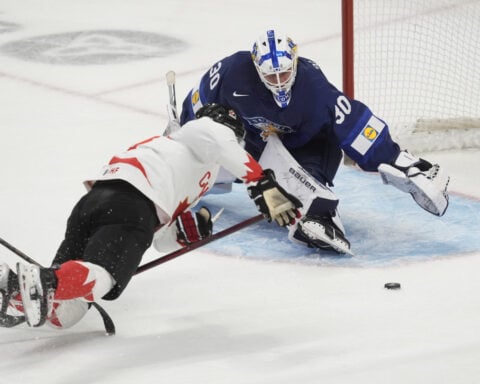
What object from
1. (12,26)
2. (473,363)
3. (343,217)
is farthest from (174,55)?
(473,363)

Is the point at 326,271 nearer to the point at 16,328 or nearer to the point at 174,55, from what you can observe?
the point at 16,328

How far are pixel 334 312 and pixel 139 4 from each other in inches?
204

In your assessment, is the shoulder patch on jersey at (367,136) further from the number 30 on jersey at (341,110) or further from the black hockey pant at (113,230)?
the black hockey pant at (113,230)

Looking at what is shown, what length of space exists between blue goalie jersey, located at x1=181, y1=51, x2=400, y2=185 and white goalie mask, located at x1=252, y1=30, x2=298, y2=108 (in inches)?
2.4

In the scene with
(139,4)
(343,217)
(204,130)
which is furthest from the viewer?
(139,4)

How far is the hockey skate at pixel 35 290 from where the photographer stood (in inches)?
106

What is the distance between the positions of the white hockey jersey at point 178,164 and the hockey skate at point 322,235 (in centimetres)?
58

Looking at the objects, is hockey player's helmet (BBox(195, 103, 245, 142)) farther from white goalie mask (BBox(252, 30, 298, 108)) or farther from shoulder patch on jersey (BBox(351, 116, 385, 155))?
Answer: shoulder patch on jersey (BBox(351, 116, 385, 155))

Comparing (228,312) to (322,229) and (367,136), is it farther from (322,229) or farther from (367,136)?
(367,136)

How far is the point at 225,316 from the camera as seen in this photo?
3205 millimetres

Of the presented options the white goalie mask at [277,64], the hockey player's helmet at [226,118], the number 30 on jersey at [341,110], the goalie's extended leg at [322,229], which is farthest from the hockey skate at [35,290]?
the number 30 on jersey at [341,110]

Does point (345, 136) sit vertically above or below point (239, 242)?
above

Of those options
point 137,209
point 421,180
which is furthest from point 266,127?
point 137,209

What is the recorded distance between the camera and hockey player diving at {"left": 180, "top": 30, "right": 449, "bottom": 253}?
3.71 metres
